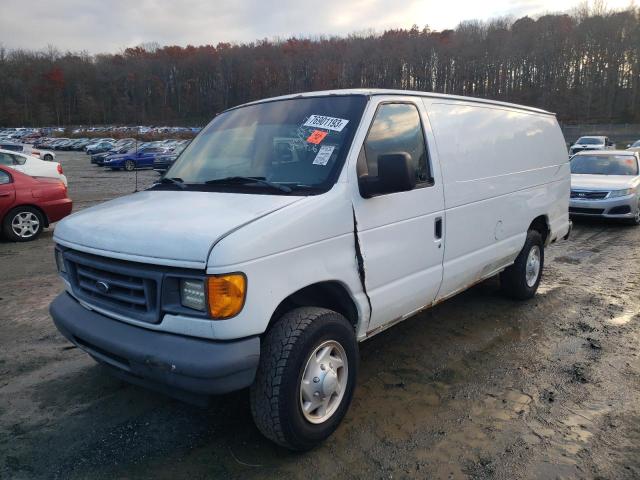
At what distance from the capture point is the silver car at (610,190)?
33.0 ft

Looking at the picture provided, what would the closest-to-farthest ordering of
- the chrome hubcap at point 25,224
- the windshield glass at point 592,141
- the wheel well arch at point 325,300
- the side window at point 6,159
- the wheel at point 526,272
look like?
the wheel well arch at point 325,300, the wheel at point 526,272, the chrome hubcap at point 25,224, the side window at point 6,159, the windshield glass at point 592,141

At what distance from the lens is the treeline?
8456cm

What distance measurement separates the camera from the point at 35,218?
29.9 feet

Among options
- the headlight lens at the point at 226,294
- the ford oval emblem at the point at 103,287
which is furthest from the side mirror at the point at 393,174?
the ford oval emblem at the point at 103,287

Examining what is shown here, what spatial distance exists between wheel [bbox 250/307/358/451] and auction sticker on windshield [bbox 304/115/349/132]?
126 cm

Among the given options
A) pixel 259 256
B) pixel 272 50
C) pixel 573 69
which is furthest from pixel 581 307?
pixel 272 50

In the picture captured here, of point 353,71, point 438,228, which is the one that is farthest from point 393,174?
point 353,71

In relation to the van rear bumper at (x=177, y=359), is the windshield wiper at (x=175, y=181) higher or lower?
higher

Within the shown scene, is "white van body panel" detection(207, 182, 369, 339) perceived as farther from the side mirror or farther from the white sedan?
the white sedan

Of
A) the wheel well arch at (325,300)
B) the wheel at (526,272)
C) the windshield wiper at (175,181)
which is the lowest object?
the wheel at (526,272)

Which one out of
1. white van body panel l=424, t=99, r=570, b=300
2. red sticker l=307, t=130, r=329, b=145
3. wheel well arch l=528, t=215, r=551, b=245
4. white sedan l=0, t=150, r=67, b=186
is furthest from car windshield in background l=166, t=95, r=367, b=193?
white sedan l=0, t=150, r=67, b=186

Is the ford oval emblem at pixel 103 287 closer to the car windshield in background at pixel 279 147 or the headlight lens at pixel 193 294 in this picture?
the headlight lens at pixel 193 294

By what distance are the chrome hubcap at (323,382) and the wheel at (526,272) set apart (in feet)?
10.2

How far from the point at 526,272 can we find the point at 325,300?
326cm
